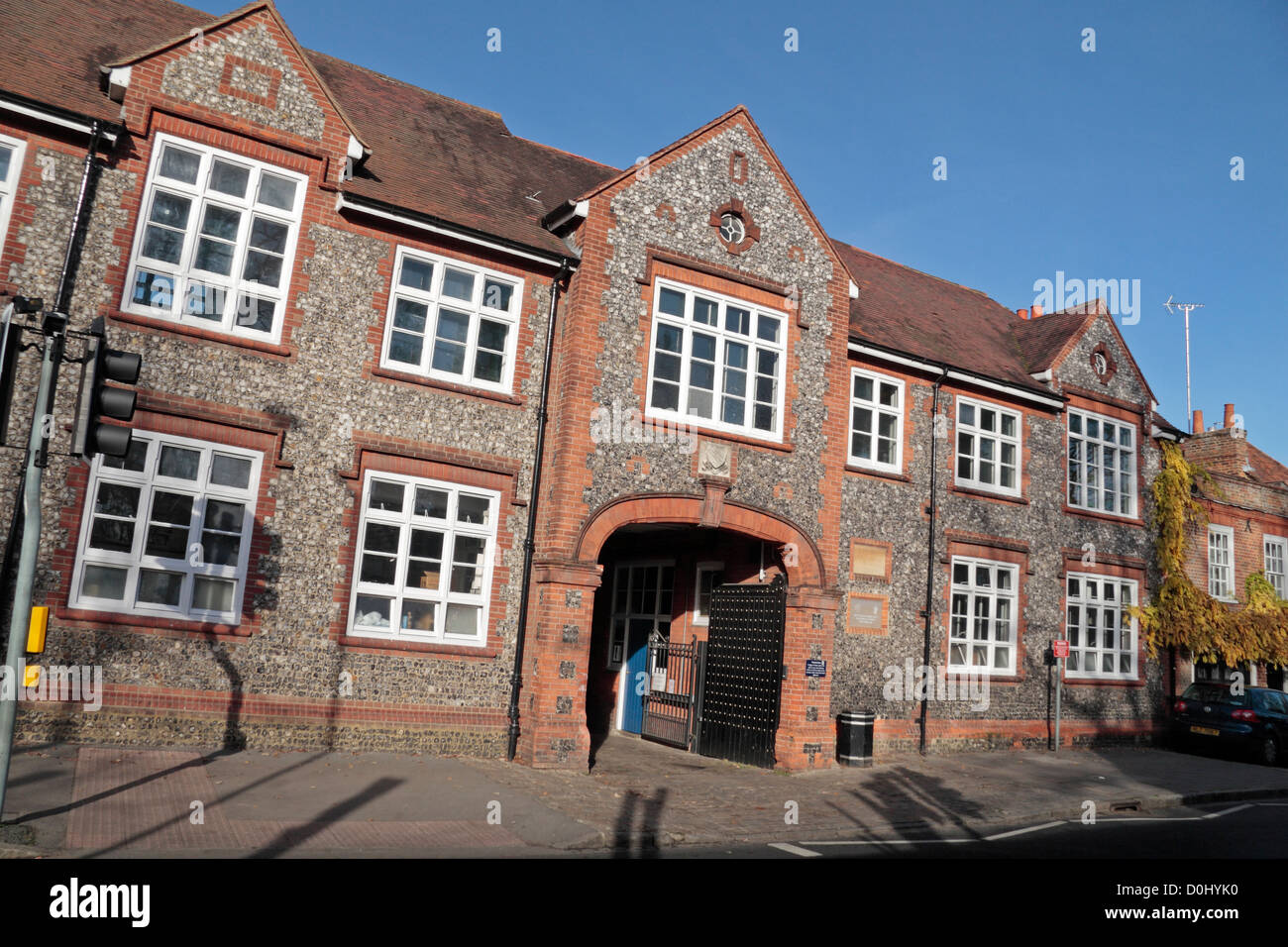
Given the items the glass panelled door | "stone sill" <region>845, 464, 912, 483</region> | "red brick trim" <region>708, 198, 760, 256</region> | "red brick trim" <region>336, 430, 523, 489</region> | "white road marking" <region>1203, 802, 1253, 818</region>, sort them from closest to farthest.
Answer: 1. "red brick trim" <region>336, 430, 523, 489</region>
2. "white road marking" <region>1203, 802, 1253, 818</region>
3. "red brick trim" <region>708, 198, 760, 256</region>
4. "stone sill" <region>845, 464, 912, 483</region>
5. the glass panelled door

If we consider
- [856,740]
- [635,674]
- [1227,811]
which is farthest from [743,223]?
[1227,811]

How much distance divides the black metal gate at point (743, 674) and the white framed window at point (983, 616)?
4.83 meters

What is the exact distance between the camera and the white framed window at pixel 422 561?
508 inches

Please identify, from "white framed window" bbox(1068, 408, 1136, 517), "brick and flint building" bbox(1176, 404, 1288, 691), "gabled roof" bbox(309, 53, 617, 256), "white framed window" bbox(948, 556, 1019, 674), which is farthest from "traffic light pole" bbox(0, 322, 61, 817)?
"brick and flint building" bbox(1176, 404, 1288, 691)

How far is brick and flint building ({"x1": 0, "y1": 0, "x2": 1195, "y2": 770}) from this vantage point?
459 inches

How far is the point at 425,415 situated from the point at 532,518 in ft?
7.04

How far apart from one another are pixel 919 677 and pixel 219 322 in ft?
43.4

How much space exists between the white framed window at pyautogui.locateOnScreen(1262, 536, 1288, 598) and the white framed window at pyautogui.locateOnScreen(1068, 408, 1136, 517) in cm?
681

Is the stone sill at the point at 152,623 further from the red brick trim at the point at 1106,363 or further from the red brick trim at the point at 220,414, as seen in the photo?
the red brick trim at the point at 1106,363

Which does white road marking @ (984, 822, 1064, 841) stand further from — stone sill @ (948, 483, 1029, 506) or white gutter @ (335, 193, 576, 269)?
white gutter @ (335, 193, 576, 269)

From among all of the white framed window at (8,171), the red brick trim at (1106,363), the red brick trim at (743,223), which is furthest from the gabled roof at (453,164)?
the red brick trim at (1106,363)

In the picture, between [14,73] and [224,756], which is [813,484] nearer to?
[224,756]

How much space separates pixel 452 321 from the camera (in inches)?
546
